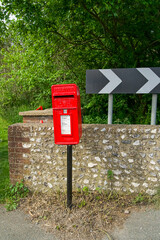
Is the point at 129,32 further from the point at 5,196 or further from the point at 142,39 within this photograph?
the point at 5,196

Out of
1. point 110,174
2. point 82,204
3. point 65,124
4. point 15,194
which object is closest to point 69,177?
point 82,204

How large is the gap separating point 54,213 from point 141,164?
1435mm

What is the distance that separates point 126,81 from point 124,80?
0.12ft

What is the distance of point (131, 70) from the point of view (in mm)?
3178

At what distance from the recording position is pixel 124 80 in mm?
3207

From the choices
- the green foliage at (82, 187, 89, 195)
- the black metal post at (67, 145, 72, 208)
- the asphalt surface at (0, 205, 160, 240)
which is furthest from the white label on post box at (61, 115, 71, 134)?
the asphalt surface at (0, 205, 160, 240)

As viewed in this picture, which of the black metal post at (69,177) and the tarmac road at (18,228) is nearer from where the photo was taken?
the tarmac road at (18,228)

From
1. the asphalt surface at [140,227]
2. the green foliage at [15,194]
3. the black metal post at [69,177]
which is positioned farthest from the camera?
the green foliage at [15,194]

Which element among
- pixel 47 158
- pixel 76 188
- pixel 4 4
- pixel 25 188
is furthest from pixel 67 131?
pixel 4 4

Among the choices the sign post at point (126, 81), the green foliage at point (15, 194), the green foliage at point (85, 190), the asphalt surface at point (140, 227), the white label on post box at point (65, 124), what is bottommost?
the asphalt surface at point (140, 227)

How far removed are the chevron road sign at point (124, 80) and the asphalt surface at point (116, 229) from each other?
180 cm

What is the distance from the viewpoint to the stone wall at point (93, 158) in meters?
3.01

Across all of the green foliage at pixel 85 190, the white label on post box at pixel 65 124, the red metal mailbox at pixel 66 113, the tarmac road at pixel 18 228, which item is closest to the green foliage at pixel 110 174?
the green foliage at pixel 85 190

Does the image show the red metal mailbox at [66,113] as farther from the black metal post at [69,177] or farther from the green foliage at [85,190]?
the green foliage at [85,190]
